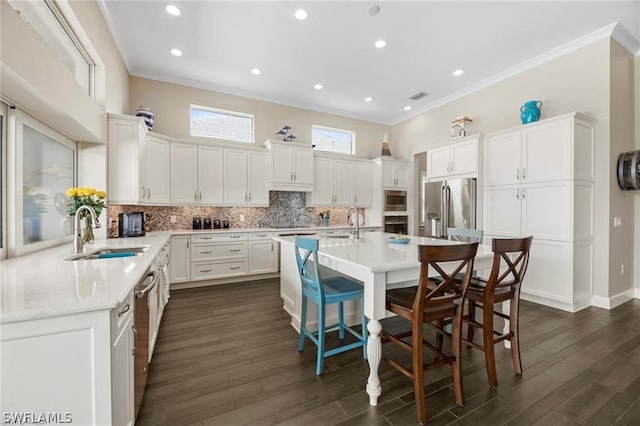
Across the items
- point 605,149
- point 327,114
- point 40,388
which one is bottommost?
point 40,388

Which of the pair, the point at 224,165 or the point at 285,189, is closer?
the point at 224,165

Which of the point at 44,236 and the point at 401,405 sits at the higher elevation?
the point at 44,236

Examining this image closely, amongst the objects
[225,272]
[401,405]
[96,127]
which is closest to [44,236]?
[96,127]

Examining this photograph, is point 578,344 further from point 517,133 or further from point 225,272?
point 225,272

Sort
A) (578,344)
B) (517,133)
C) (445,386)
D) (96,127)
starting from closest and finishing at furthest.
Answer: (445,386) < (578,344) < (96,127) < (517,133)

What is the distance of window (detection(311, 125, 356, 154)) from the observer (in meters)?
5.89

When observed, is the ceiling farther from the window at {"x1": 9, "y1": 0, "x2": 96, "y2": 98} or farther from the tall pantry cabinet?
the tall pantry cabinet

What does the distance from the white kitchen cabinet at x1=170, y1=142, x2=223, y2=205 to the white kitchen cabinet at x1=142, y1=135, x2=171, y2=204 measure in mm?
93

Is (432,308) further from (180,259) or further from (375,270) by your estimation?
(180,259)

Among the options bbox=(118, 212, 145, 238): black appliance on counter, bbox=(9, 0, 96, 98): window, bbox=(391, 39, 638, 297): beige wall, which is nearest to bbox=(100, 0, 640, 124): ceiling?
bbox=(391, 39, 638, 297): beige wall

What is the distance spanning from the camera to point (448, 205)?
450 cm

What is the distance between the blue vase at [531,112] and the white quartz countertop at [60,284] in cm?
479

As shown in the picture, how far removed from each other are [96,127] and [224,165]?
2.02 meters

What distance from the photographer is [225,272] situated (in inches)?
174
